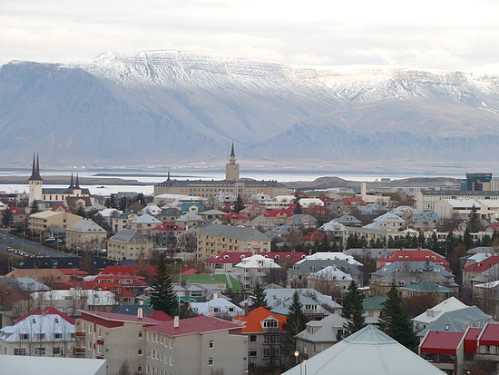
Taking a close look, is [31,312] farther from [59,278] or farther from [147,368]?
[59,278]

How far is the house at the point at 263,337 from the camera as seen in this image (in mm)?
35719

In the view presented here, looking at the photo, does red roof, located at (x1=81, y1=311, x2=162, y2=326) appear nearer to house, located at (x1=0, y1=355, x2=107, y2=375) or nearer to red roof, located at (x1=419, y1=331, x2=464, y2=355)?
house, located at (x1=0, y1=355, x2=107, y2=375)

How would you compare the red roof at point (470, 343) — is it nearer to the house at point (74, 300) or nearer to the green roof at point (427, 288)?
the house at point (74, 300)

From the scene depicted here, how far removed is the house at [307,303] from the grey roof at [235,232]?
26.0m

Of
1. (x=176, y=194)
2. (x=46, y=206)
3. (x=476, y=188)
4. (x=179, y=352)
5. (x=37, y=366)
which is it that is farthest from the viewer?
(x=176, y=194)

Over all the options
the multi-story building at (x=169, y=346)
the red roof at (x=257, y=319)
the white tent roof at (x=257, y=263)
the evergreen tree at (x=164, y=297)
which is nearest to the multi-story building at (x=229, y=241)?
the white tent roof at (x=257, y=263)

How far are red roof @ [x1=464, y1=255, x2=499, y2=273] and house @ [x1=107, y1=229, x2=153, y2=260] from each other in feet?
58.8

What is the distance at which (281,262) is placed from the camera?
59.9m

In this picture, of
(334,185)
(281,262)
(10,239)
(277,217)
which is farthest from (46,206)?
(334,185)

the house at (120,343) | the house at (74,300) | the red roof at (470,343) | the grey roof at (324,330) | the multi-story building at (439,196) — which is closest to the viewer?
the red roof at (470,343)

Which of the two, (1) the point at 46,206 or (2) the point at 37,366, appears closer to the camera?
(2) the point at 37,366

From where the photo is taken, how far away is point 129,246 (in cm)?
7012

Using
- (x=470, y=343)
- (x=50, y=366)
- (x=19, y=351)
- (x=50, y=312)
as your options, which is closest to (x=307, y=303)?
(x=50, y=312)

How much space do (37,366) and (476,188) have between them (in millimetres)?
97845
